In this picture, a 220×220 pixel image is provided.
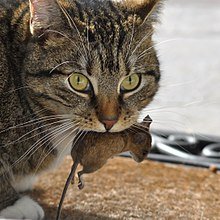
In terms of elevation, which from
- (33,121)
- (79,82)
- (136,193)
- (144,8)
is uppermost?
(144,8)

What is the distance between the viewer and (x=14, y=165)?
2010mm

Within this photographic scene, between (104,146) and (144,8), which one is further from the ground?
(144,8)

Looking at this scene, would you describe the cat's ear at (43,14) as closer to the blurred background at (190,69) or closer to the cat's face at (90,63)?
the cat's face at (90,63)

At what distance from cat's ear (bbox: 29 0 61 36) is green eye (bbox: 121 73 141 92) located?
0.25m

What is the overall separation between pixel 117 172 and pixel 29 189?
370mm

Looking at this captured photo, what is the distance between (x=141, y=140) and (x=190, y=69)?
208 centimetres

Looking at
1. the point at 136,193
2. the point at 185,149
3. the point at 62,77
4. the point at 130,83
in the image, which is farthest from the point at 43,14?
the point at 185,149

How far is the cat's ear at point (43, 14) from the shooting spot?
1.84 meters

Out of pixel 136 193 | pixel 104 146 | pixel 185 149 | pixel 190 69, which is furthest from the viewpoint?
pixel 190 69

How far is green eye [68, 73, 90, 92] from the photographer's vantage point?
1.85 metres

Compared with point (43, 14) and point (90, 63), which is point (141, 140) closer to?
point (90, 63)

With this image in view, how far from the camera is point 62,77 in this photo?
1.89 meters

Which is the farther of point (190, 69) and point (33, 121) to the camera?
point (190, 69)

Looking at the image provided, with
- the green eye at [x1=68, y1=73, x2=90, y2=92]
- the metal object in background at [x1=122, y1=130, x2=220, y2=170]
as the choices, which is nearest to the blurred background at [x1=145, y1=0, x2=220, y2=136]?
the metal object in background at [x1=122, y1=130, x2=220, y2=170]
